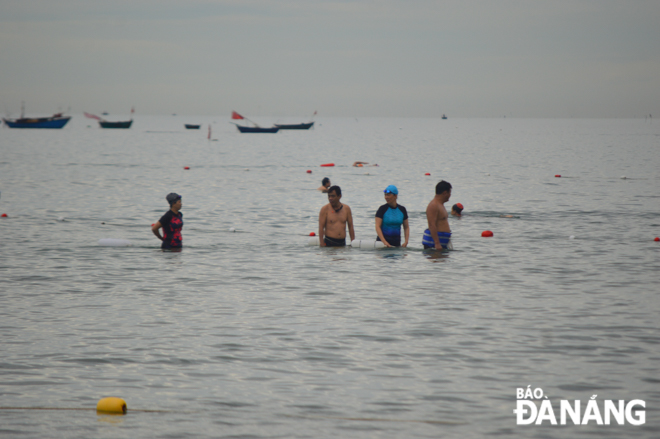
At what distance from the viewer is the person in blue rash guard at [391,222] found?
17406mm

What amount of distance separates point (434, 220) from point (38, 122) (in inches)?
6807

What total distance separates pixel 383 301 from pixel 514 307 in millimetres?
2456

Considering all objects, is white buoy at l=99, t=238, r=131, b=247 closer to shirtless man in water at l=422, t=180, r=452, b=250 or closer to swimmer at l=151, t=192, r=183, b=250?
swimmer at l=151, t=192, r=183, b=250

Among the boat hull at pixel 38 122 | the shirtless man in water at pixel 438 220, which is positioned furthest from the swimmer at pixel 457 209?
the boat hull at pixel 38 122

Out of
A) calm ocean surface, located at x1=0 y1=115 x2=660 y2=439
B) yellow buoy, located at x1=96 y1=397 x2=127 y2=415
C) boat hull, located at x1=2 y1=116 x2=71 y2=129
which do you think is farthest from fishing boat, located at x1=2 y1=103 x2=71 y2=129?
yellow buoy, located at x1=96 y1=397 x2=127 y2=415

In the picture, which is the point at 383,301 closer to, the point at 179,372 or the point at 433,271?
the point at 433,271

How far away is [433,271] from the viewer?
16.3m

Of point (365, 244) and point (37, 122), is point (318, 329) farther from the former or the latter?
point (37, 122)

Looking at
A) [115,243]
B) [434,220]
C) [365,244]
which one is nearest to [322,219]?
[365,244]

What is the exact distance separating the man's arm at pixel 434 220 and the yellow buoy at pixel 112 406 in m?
9.87

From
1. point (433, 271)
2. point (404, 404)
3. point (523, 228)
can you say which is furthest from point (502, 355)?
point (523, 228)

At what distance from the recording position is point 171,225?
17.9 m

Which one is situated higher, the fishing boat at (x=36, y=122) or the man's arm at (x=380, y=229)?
the fishing boat at (x=36, y=122)

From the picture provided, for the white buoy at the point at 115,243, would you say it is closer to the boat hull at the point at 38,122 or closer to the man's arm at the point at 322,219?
the man's arm at the point at 322,219
